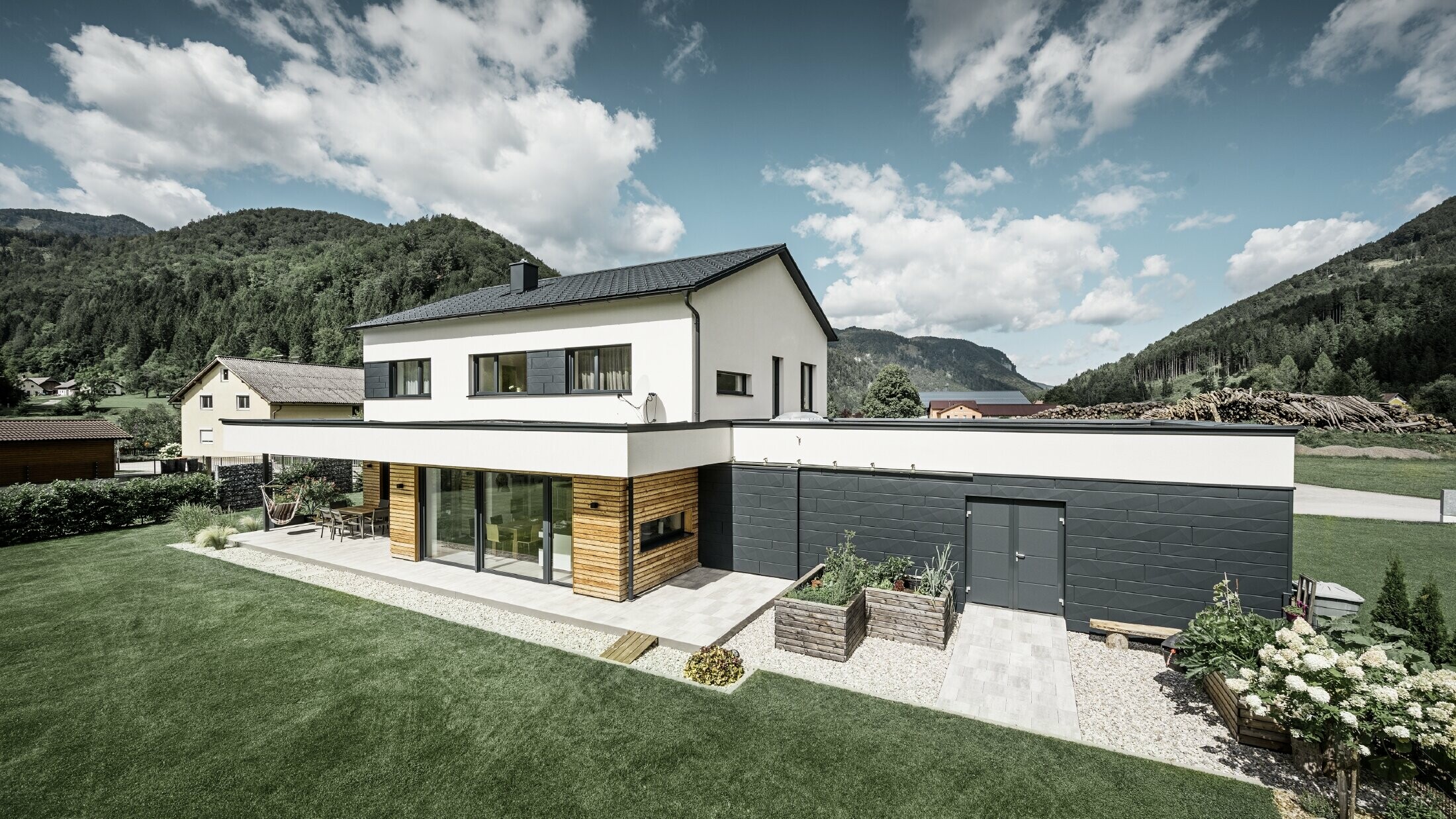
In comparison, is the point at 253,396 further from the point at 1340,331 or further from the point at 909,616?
A: the point at 1340,331

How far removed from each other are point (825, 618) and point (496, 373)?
1004 centimetres

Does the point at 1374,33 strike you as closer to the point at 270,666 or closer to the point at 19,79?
the point at 270,666

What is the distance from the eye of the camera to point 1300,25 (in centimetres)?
1259

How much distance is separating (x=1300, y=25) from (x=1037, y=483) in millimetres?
14163

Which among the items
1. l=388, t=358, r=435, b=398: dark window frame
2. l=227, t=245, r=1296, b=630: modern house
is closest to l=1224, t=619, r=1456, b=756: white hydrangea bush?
l=227, t=245, r=1296, b=630: modern house

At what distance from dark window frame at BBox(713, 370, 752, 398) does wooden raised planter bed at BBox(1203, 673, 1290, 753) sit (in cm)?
893

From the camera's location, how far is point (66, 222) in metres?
194

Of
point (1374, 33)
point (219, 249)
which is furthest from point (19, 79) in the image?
point (219, 249)

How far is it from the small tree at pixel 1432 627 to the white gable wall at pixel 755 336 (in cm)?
1030

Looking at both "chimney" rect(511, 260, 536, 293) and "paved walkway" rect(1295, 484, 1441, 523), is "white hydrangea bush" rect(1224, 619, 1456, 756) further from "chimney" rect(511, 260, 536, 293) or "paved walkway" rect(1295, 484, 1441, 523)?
"paved walkway" rect(1295, 484, 1441, 523)

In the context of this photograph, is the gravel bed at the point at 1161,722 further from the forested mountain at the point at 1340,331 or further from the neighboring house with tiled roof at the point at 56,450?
the forested mountain at the point at 1340,331

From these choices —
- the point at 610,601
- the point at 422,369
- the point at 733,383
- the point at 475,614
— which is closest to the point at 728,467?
the point at 733,383

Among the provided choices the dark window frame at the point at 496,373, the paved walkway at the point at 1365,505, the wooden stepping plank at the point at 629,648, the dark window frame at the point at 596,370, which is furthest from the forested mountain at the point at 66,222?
the paved walkway at the point at 1365,505

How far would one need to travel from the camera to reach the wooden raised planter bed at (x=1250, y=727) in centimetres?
512
